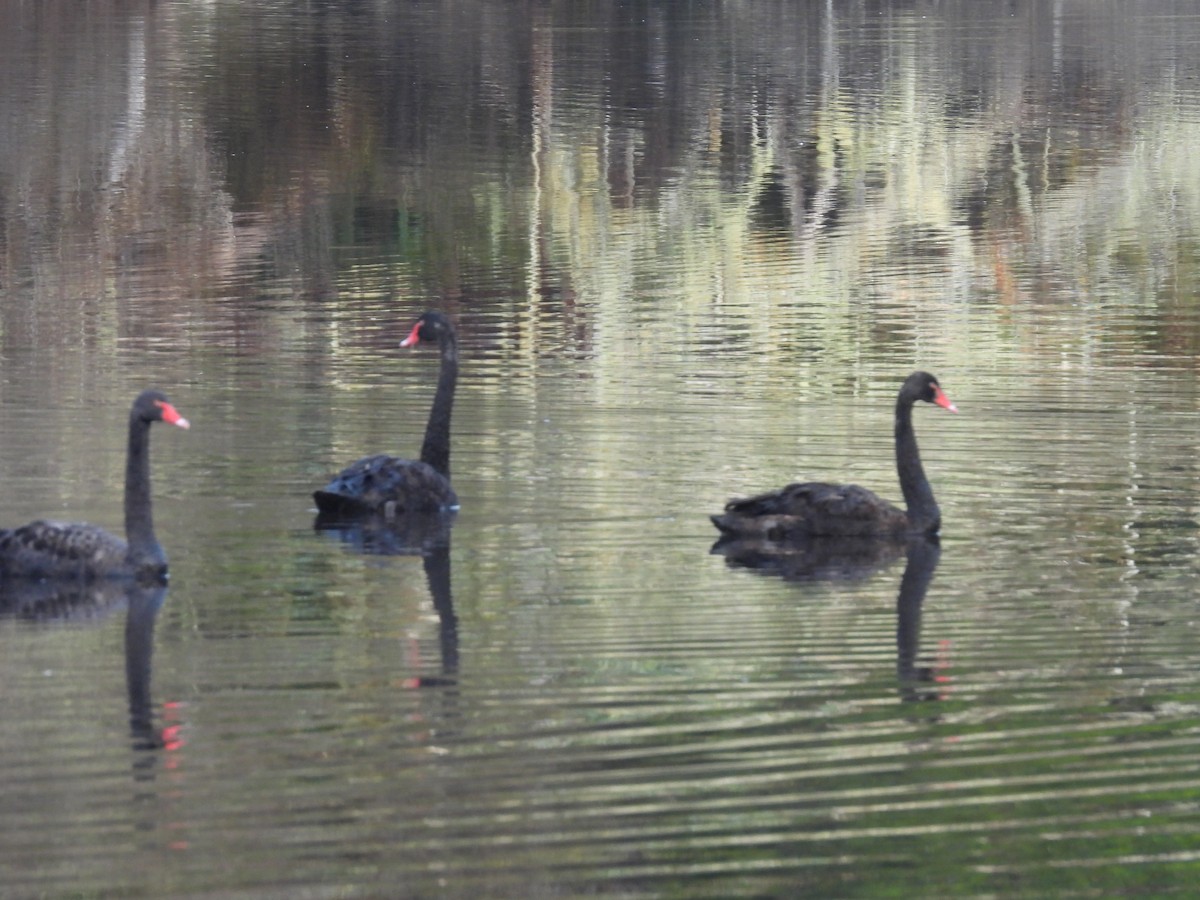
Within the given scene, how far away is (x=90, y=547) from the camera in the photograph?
11.8 meters

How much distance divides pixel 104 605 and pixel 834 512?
408cm

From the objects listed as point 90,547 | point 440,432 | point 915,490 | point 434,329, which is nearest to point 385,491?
point 440,432

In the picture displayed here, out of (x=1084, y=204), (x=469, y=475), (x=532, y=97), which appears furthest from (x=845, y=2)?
(x=469, y=475)

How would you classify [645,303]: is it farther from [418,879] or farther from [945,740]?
[418,879]

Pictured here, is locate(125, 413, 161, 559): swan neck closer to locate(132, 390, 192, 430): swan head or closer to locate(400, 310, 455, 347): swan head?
locate(132, 390, 192, 430): swan head

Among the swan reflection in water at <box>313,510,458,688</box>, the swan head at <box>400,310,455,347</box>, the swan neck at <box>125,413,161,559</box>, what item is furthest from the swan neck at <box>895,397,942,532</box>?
the swan neck at <box>125,413,161,559</box>

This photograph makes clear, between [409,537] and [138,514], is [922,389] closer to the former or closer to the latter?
[409,537]

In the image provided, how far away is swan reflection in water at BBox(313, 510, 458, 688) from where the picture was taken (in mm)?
12234

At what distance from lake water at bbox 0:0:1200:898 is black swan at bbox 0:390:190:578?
226 mm

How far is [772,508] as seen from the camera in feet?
43.8

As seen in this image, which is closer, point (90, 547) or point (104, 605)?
point (104, 605)

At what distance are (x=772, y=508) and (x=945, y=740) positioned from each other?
15.3 feet

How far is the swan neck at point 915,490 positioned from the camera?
13.6 meters

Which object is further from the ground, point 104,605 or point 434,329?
point 434,329
